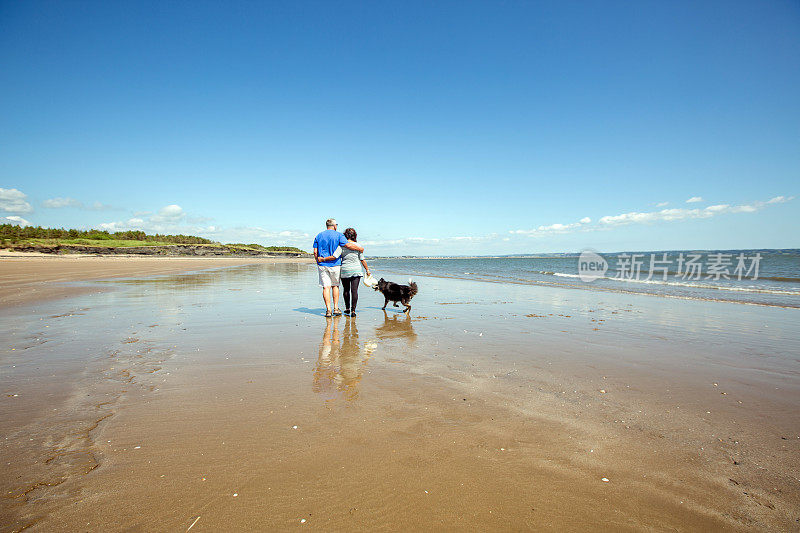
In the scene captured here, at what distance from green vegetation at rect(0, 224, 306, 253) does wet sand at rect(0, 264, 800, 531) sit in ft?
166

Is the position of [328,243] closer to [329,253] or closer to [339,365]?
[329,253]

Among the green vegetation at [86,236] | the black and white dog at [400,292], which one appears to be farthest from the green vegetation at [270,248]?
the black and white dog at [400,292]

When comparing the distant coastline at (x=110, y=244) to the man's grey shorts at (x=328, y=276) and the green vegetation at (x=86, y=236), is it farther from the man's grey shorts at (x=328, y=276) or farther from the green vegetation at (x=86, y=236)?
the man's grey shorts at (x=328, y=276)

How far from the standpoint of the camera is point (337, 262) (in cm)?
909

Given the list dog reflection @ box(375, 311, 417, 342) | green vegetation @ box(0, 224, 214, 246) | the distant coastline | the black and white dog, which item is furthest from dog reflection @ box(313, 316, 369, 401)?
green vegetation @ box(0, 224, 214, 246)

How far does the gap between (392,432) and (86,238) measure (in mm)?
66160

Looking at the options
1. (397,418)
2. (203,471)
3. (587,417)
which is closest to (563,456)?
(587,417)

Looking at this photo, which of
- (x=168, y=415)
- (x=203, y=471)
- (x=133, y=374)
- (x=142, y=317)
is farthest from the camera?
(x=142, y=317)

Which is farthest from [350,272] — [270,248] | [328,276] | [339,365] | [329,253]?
[270,248]

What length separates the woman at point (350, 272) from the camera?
30.1 feet

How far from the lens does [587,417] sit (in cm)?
353

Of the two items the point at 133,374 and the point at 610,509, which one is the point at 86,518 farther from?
the point at 610,509

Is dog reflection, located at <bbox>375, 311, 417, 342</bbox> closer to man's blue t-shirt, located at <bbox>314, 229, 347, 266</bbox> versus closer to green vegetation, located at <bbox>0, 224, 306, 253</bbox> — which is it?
man's blue t-shirt, located at <bbox>314, 229, 347, 266</bbox>

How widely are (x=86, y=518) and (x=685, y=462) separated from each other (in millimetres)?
4089
